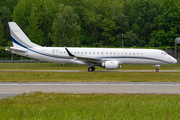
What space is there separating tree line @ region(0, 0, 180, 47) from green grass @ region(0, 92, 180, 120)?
203 ft

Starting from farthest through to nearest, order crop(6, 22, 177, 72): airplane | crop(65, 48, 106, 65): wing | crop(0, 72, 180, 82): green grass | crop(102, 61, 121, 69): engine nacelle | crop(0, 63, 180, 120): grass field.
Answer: crop(6, 22, 177, 72): airplane, crop(65, 48, 106, 65): wing, crop(102, 61, 121, 69): engine nacelle, crop(0, 72, 180, 82): green grass, crop(0, 63, 180, 120): grass field

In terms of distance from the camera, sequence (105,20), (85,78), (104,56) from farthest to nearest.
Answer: (105,20), (104,56), (85,78)

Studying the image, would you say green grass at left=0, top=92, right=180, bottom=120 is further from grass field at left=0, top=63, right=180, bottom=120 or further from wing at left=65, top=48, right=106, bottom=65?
wing at left=65, top=48, right=106, bottom=65

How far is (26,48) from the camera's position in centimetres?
3675

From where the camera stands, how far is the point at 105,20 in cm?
8425

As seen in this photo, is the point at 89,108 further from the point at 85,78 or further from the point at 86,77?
the point at 86,77

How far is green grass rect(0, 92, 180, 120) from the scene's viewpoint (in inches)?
353

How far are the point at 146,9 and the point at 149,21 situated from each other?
13.1 feet

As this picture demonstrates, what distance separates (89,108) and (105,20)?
248ft

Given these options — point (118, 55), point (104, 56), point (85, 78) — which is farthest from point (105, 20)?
point (85, 78)

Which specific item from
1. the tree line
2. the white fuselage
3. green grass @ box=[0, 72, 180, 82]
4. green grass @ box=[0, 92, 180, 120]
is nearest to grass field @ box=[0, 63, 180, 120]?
green grass @ box=[0, 92, 180, 120]

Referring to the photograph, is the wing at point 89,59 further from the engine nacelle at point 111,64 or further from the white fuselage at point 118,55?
the engine nacelle at point 111,64

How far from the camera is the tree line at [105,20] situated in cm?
7316

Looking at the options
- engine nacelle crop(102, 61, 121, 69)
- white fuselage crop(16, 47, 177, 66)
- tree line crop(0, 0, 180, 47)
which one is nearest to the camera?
engine nacelle crop(102, 61, 121, 69)
